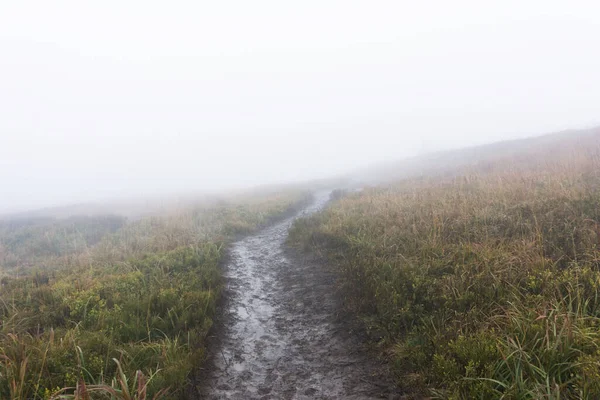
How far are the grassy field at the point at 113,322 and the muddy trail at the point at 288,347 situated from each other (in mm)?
592

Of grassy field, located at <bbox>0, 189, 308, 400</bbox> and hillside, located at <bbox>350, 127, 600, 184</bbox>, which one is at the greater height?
hillside, located at <bbox>350, 127, 600, 184</bbox>

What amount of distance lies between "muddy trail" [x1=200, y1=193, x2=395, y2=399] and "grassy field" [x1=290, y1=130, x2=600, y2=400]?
0.55 metres

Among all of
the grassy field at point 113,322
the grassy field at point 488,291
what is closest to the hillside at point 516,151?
the grassy field at point 488,291

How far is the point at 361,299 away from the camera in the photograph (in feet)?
20.5

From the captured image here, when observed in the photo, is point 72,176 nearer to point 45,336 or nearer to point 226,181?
point 226,181

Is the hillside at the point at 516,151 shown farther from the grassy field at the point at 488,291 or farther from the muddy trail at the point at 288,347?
the muddy trail at the point at 288,347

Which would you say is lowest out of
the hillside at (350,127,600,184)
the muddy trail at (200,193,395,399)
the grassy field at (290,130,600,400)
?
the muddy trail at (200,193,395,399)

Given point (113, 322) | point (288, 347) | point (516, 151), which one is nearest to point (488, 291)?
point (288, 347)

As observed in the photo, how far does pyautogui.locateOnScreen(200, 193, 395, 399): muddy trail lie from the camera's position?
4.36m

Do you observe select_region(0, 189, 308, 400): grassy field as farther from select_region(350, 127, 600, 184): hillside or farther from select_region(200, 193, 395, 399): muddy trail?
select_region(350, 127, 600, 184): hillside

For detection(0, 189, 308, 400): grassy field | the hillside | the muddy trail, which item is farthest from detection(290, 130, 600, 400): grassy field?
the hillside

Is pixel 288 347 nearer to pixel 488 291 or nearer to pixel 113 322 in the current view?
pixel 113 322

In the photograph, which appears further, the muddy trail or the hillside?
the hillside

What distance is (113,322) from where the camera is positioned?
5379mm
